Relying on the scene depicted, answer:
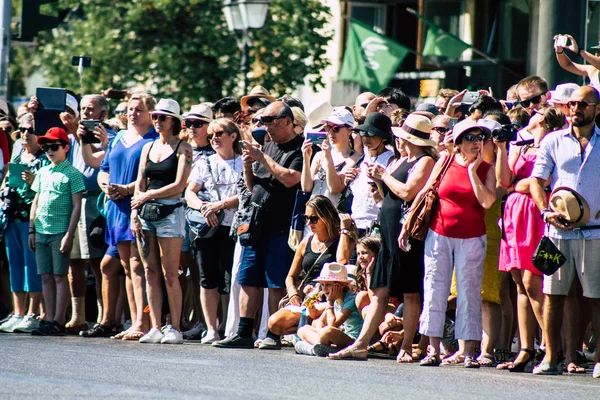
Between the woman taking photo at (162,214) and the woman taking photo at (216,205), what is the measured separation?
239mm

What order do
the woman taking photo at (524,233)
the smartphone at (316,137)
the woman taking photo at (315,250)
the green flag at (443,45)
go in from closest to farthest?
1. the woman taking photo at (524,233)
2. the woman taking photo at (315,250)
3. the smartphone at (316,137)
4. the green flag at (443,45)

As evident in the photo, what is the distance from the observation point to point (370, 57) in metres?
22.5

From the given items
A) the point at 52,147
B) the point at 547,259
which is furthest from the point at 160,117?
the point at 547,259

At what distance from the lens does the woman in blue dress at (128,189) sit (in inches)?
534

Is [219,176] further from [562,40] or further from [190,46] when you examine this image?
[190,46]

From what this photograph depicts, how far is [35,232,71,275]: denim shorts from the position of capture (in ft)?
47.2

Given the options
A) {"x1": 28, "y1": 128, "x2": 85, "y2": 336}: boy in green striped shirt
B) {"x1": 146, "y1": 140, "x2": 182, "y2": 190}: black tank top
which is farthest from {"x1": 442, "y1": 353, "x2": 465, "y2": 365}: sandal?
{"x1": 28, "y1": 128, "x2": 85, "y2": 336}: boy in green striped shirt

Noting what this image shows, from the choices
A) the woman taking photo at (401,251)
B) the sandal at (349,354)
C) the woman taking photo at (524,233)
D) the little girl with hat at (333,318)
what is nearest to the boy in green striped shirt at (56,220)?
the little girl with hat at (333,318)

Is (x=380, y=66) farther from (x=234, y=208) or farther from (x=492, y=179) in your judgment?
(x=492, y=179)

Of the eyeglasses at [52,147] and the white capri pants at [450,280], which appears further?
the eyeglasses at [52,147]

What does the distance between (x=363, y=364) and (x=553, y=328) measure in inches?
59.0

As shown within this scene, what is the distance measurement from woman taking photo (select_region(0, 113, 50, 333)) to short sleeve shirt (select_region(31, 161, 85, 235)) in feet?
1.80

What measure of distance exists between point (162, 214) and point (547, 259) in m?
3.93

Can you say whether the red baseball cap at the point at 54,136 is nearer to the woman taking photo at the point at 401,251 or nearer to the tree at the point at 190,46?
the woman taking photo at the point at 401,251
